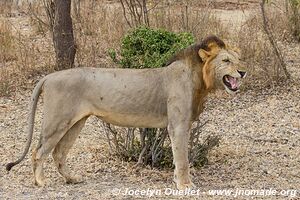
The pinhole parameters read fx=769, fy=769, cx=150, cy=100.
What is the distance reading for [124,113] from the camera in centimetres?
702

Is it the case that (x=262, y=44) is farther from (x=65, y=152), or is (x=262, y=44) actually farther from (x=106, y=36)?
(x=65, y=152)

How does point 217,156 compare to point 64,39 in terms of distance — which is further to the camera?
point 64,39

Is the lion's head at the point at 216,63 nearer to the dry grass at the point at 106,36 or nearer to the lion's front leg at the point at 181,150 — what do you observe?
the lion's front leg at the point at 181,150

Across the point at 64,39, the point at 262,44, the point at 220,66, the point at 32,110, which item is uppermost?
the point at 220,66

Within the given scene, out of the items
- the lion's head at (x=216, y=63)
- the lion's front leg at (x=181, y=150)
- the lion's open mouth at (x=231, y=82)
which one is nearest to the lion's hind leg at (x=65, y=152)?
the lion's front leg at (x=181, y=150)

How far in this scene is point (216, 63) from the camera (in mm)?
6992

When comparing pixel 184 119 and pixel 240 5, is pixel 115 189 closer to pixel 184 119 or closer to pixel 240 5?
pixel 184 119

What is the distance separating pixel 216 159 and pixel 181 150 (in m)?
1.36

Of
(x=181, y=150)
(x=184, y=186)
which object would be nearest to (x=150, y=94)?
(x=181, y=150)

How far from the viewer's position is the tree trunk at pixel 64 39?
11594 millimetres

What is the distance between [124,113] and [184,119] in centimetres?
55

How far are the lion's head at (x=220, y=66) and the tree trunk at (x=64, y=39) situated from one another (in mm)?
4876

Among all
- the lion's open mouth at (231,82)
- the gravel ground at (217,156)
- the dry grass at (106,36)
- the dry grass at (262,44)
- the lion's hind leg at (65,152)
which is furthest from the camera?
the dry grass at (106,36)

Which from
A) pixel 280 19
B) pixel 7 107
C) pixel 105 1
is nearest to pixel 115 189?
pixel 7 107
